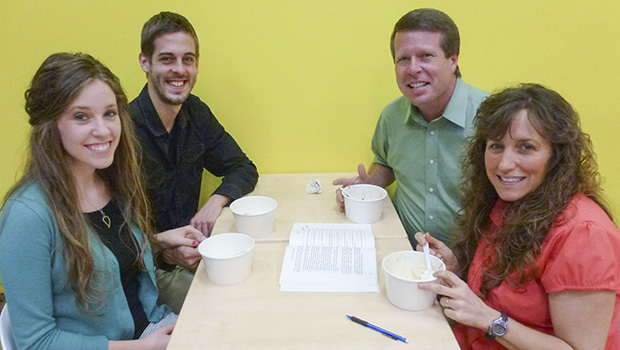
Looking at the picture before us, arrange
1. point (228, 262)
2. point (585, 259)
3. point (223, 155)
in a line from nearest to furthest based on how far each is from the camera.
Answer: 1. point (585, 259)
2. point (228, 262)
3. point (223, 155)

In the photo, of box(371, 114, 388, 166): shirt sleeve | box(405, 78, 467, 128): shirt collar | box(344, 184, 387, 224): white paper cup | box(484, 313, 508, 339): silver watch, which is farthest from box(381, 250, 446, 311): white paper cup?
box(371, 114, 388, 166): shirt sleeve

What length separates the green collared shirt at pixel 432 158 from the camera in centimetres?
155

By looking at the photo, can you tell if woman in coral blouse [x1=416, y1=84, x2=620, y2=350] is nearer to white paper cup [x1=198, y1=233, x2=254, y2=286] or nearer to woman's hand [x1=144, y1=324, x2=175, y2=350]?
white paper cup [x1=198, y1=233, x2=254, y2=286]

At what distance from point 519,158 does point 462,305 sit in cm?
38

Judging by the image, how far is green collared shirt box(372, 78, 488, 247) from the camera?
155 cm

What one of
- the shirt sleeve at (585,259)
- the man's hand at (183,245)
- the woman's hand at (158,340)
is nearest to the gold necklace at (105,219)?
the man's hand at (183,245)

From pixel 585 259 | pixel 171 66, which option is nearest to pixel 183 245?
pixel 171 66

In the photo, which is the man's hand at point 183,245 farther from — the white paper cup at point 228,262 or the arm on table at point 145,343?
the arm on table at point 145,343

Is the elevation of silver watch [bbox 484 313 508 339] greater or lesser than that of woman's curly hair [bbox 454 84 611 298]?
lesser

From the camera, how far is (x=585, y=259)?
0.87 meters

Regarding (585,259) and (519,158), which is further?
(519,158)

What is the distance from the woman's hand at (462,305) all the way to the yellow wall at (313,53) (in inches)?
46.4

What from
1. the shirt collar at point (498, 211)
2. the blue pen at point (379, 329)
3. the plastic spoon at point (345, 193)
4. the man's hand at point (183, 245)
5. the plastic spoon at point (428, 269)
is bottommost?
the man's hand at point (183, 245)

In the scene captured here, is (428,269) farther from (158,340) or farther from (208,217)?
(208,217)
